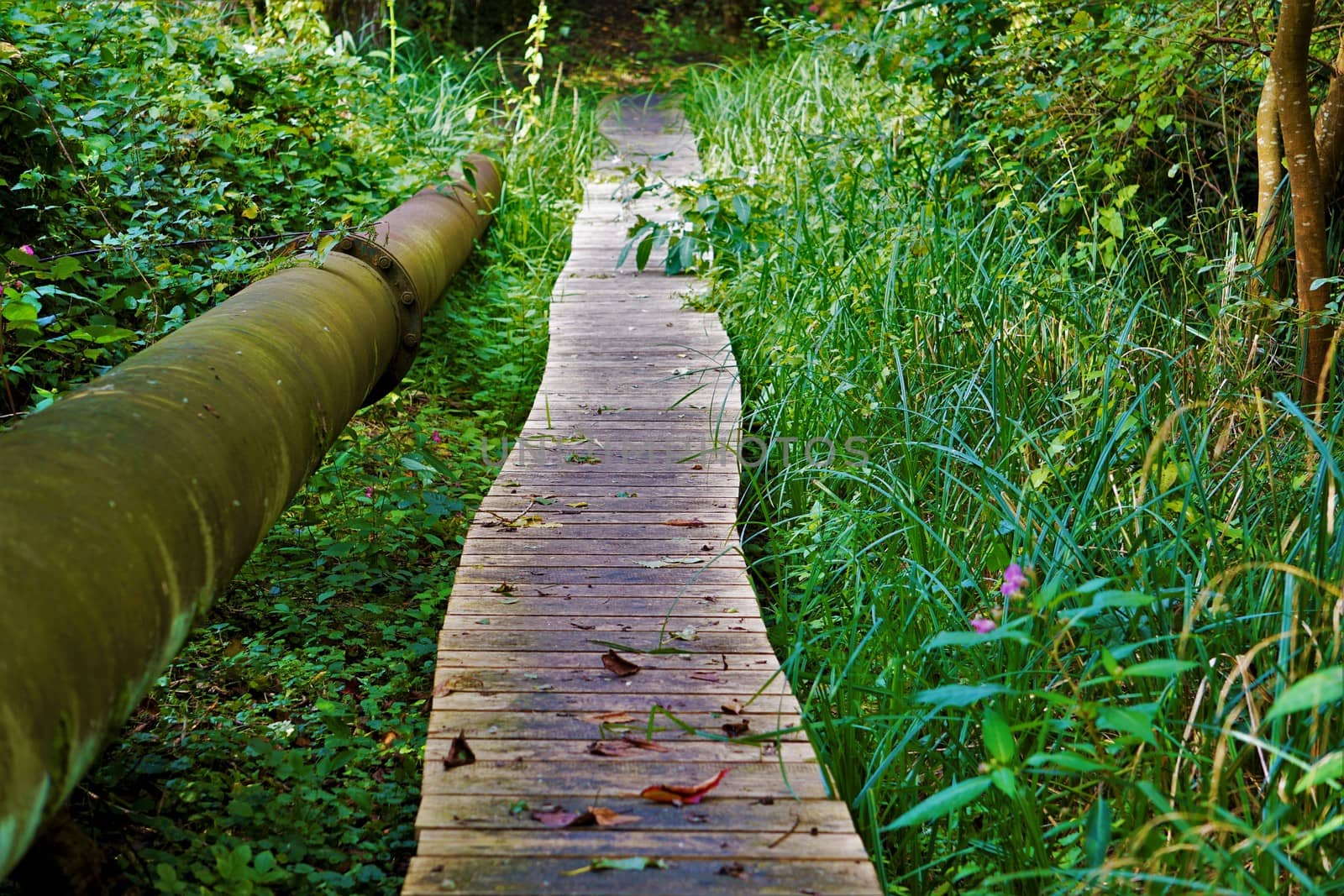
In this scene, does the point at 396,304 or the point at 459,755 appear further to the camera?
the point at 396,304

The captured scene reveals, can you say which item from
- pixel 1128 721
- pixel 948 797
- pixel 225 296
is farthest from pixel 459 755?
pixel 225 296

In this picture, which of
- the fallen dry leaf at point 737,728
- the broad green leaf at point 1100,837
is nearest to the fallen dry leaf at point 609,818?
the fallen dry leaf at point 737,728

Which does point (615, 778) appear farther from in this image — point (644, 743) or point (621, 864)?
point (621, 864)

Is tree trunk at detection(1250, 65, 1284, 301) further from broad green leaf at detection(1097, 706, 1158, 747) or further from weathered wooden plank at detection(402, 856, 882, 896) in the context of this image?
weathered wooden plank at detection(402, 856, 882, 896)

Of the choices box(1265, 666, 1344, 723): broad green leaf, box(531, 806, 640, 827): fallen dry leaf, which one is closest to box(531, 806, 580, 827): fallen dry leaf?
box(531, 806, 640, 827): fallen dry leaf

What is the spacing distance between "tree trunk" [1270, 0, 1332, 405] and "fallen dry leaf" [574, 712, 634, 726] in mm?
2504

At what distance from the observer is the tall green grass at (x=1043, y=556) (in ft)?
6.18

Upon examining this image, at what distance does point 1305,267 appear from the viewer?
12.0ft

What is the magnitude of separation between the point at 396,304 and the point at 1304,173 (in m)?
3.07

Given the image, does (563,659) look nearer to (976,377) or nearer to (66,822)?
(66,822)

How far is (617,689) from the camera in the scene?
7.77 feet

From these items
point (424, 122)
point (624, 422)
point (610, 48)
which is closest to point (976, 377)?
point (624, 422)

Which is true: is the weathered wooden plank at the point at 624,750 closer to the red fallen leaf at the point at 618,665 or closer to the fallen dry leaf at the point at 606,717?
the fallen dry leaf at the point at 606,717

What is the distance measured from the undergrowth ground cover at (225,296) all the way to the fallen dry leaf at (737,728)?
756 mm
